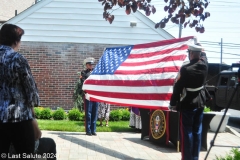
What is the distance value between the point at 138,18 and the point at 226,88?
5.38m

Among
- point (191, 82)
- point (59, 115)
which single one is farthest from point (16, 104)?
point (59, 115)

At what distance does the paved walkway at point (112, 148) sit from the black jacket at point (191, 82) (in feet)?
5.06

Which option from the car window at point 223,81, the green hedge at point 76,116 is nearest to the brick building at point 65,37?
the green hedge at point 76,116

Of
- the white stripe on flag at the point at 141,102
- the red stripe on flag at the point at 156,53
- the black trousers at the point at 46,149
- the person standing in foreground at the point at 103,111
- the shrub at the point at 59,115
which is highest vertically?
the red stripe on flag at the point at 156,53

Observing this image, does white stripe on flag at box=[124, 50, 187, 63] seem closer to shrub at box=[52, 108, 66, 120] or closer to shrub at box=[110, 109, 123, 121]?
shrub at box=[110, 109, 123, 121]

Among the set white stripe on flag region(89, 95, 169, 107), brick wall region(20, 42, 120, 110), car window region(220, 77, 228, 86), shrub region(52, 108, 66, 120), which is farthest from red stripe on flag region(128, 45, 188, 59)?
car window region(220, 77, 228, 86)

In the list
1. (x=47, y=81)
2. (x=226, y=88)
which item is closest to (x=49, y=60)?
(x=47, y=81)

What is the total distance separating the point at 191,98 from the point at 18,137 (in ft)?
9.88

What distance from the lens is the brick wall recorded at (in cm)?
1472

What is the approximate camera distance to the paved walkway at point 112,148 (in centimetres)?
700

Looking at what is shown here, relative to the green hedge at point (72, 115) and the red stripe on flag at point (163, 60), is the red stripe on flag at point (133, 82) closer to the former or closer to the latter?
the red stripe on flag at point (163, 60)

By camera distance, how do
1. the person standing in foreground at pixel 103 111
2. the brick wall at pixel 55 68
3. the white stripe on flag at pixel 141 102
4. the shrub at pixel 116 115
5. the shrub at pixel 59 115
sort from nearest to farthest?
the white stripe on flag at pixel 141 102 → the person standing in foreground at pixel 103 111 → the shrub at pixel 116 115 → the shrub at pixel 59 115 → the brick wall at pixel 55 68

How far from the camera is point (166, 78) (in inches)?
272

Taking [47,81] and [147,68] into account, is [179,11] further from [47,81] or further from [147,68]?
[47,81]
